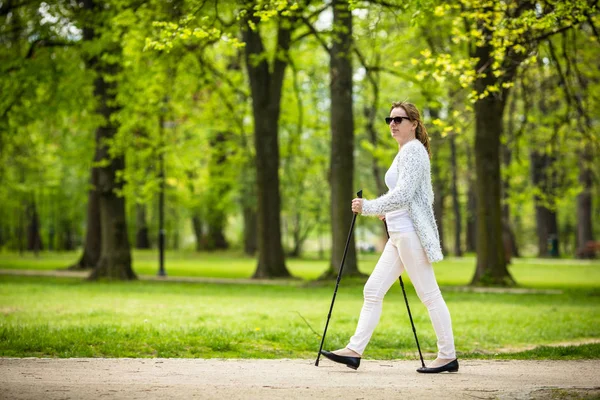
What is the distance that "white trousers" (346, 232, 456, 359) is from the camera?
720 cm

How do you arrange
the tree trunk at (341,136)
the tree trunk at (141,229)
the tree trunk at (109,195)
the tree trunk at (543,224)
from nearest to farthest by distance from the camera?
the tree trunk at (341,136) < the tree trunk at (109,195) < the tree trunk at (543,224) < the tree trunk at (141,229)

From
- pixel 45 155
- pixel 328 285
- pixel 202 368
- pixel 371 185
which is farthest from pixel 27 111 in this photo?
pixel 371 185

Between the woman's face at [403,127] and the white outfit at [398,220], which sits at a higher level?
the woman's face at [403,127]

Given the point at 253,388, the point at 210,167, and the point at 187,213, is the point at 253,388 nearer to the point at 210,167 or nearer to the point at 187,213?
the point at 210,167

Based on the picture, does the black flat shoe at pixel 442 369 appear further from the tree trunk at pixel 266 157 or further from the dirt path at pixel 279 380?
the tree trunk at pixel 266 157

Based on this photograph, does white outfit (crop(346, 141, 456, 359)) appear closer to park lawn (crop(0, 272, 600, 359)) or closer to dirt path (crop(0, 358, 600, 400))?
dirt path (crop(0, 358, 600, 400))

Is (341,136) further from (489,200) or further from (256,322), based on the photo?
(256,322)

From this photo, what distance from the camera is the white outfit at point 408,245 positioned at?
7152 millimetres

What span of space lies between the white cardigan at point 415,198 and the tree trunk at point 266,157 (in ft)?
59.0

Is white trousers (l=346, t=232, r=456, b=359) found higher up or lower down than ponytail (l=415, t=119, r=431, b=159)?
lower down

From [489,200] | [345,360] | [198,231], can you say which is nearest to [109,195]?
[489,200]

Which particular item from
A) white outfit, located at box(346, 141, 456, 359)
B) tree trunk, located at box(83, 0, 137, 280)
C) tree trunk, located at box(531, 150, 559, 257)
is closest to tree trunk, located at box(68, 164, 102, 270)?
tree trunk, located at box(83, 0, 137, 280)

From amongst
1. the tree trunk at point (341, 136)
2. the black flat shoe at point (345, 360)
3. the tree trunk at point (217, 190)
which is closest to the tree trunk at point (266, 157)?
the tree trunk at point (341, 136)

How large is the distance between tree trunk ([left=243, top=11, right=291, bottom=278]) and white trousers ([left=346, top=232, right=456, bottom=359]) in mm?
17695
